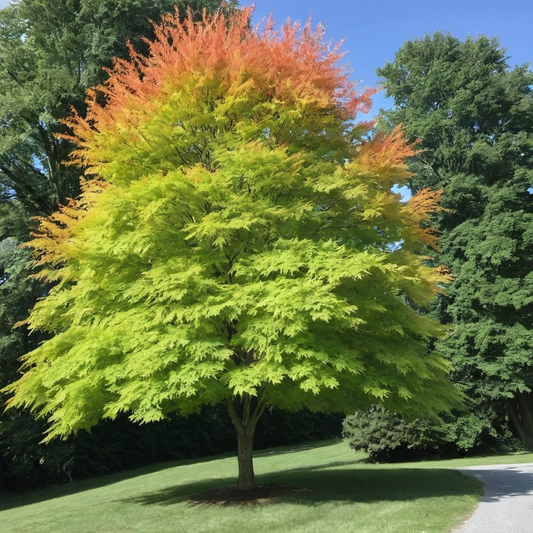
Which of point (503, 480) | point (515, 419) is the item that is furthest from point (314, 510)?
point (515, 419)

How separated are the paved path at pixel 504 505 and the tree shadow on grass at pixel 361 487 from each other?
1.73 feet

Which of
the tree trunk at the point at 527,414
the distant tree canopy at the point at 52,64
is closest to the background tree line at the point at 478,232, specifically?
the tree trunk at the point at 527,414

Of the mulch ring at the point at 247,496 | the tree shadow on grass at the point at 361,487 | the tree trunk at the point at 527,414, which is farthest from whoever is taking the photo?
the tree trunk at the point at 527,414

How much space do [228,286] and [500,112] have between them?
24.0m

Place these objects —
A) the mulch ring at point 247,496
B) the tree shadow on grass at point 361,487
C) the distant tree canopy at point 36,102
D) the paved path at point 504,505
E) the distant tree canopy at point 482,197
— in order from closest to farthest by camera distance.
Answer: the paved path at point 504,505 < the mulch ring at point 247,496 < the tree shadow on grass at point 361,487 < the distant tree canopy at point 36,102 < the distant tree canopy at point 482,197

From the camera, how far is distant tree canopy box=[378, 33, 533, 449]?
→ 22.8 metres

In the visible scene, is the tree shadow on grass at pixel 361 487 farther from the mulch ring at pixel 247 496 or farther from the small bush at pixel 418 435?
the small bush at pixel 418 435

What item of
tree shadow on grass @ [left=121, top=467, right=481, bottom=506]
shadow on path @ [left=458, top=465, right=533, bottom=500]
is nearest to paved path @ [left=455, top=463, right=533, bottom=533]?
shadow on path @ [left=458, top=465, right=533, bottom=500]

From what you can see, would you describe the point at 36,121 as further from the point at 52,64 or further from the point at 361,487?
the point at 361,487

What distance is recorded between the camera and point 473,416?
72.6 ft

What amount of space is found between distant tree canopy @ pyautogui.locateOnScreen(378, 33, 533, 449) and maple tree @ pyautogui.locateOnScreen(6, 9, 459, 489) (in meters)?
13.3

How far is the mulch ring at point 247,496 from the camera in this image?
410 inches

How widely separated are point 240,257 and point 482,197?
19283 millimetres

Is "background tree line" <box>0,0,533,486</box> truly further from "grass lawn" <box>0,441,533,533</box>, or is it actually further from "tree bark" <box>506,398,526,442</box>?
"grass lawn" <box>0,441,533,533</box>
